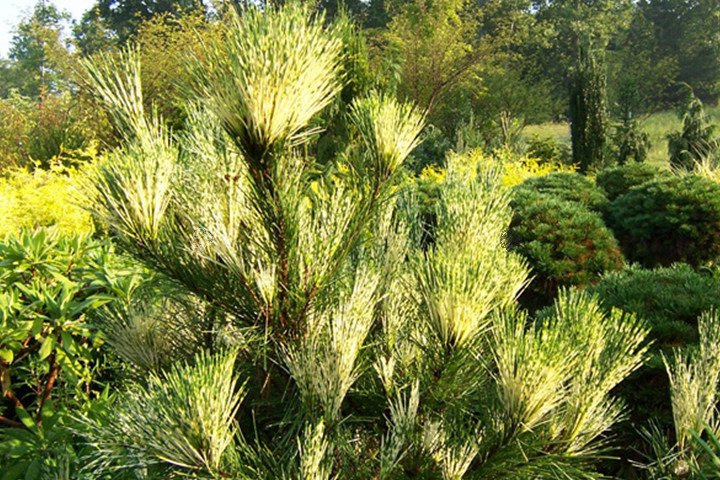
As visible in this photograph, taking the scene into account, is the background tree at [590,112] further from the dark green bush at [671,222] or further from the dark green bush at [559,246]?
the dark green bush at [559,246]

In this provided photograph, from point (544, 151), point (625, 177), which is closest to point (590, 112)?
point (544, 151)

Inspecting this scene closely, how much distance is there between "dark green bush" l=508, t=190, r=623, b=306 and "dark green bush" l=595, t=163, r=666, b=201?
113 inches

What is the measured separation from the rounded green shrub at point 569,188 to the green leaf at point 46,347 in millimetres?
6324

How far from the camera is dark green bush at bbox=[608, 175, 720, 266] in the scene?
739cm

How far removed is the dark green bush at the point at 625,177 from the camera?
947cm

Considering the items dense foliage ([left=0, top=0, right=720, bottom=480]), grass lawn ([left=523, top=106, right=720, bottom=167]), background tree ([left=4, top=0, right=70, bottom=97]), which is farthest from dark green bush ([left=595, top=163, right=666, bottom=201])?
background tree ([left=4, top=0, right=70, bottom=97])

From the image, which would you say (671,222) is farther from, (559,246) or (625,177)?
(625,177)

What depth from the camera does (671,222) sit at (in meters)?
7.40

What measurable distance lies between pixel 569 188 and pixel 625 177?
1.66 meters

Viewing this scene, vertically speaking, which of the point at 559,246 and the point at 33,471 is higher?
the point at 33,471

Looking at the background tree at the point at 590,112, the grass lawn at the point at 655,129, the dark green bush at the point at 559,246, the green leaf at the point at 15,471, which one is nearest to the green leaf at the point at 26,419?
the green leaf at the point at 15,471

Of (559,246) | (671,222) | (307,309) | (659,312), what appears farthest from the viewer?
(671,222)

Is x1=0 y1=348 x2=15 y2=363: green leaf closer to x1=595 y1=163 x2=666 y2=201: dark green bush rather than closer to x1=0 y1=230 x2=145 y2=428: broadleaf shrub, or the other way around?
x1=0 y1=230 x2=145 y2=428: broadleaf shrub

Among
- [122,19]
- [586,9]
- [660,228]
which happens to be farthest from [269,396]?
[122,19]
